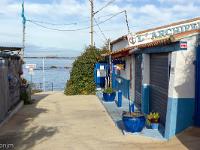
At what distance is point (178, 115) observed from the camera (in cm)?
1166

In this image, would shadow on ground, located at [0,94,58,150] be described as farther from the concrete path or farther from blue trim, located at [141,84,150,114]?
blue trim, located at [141,84,150,114]

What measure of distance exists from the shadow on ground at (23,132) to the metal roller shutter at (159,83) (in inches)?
146

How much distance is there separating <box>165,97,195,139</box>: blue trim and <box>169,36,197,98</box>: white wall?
0.58 ft

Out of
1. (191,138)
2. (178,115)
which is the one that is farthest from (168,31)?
(191,138)

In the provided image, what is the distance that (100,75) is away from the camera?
95.1 feet

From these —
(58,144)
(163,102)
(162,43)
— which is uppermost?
(162,43)

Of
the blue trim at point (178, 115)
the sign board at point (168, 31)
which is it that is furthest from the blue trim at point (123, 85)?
the blue trim at point (178, 115)

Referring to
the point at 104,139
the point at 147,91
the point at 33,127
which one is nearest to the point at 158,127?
the point at 104,139

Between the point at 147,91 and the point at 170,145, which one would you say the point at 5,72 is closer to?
the point at 147,91

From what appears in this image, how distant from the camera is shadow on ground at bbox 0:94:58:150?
38.8 ft

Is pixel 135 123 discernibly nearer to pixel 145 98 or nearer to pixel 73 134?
pixel 73 134

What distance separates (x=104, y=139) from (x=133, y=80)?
29.6ft

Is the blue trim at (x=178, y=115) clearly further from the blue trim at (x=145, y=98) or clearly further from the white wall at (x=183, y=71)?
the blue trim at (x=145, y=98)

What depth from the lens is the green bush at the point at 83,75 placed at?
1104 inches
